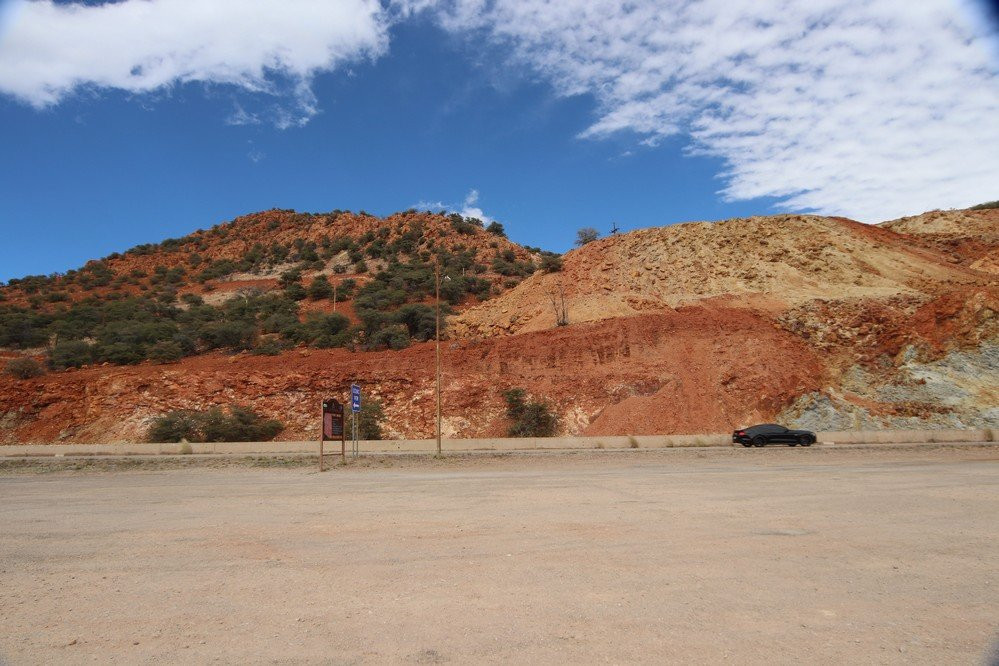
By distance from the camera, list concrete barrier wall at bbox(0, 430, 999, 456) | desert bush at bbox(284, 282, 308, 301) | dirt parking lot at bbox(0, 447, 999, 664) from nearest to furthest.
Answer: dirt parking lot at bbox(0, 447, 999, 664) → concrete barrier wall at bbox(0, 430, 999, 456) → desert bush at bbox(284, 282, 308, 301)

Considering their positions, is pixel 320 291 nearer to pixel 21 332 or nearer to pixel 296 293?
pixel 296 293

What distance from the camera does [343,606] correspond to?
6262mm

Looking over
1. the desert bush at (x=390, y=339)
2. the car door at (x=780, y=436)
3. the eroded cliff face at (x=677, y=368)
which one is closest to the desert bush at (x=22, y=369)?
the eroded cliff face at (x=677, y=368)

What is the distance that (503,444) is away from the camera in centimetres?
3341

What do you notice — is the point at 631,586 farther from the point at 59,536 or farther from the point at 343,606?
the point at 59,536

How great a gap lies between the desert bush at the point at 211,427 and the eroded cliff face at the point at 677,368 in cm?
173

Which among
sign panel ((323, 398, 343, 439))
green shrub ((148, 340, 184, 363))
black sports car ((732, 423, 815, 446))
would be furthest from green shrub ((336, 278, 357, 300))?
black sports car ((732, 423, 815, 446))

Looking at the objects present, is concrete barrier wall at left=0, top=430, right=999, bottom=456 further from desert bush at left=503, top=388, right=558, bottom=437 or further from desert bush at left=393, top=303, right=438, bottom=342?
desert bush at left=393, top=303, right=438, bottom=342

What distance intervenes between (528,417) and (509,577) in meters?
29.8

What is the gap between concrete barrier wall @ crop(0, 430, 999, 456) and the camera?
32.7m

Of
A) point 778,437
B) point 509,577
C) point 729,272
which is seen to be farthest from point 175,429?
point 729,272

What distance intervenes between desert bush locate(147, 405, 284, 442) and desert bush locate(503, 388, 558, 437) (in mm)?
14787

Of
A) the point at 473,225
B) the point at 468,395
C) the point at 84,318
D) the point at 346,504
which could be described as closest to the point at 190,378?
the point at 468,395

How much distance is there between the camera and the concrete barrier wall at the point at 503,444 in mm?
32688
